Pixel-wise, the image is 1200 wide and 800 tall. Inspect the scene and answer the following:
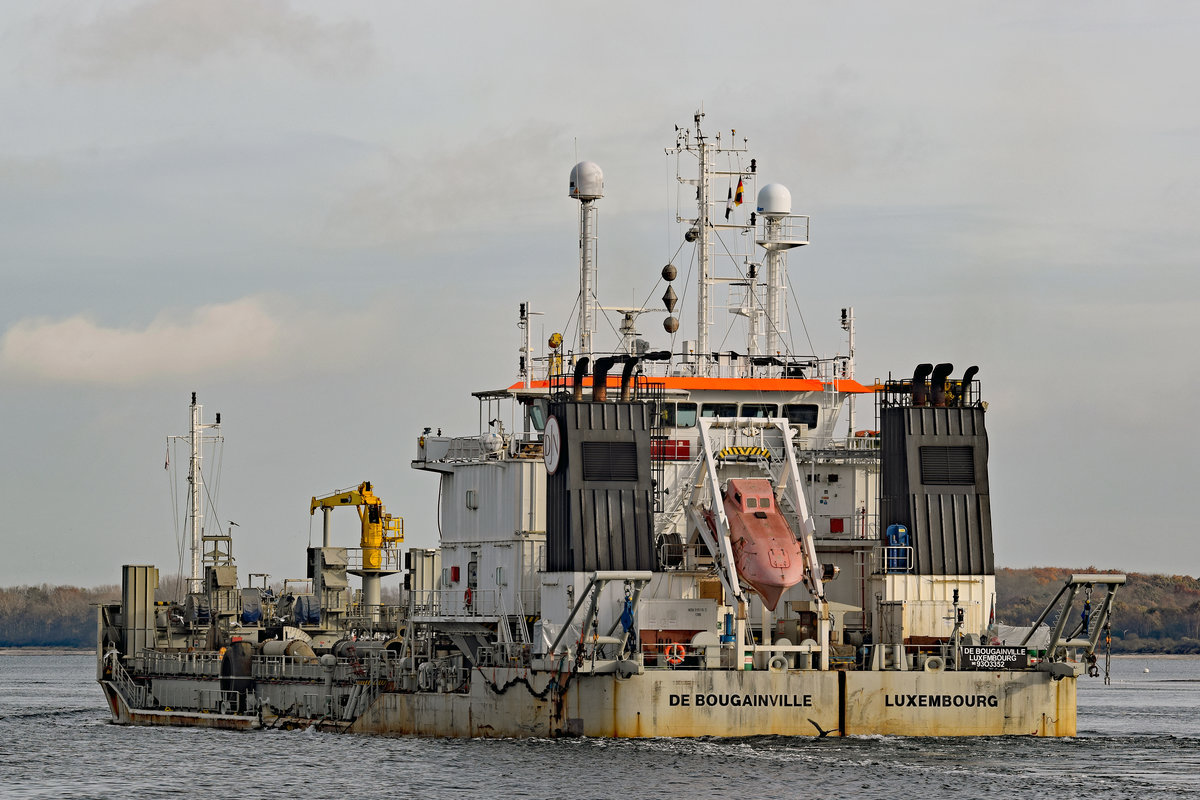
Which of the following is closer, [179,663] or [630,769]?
[630,769]

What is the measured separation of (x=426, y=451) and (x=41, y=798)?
1319 cm

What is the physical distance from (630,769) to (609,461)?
7022mm

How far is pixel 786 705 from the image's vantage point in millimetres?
35250

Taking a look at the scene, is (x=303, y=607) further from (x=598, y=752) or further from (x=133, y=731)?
(x=598, y=752)

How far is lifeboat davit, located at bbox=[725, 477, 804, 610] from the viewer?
120 ft

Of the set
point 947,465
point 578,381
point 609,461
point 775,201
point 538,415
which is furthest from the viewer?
point 775,201

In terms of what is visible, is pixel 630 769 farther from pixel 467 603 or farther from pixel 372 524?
pixel 372 524

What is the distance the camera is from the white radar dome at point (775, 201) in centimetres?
4672

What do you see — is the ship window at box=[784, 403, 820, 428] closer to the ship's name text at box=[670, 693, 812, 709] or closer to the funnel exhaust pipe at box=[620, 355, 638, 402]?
the funnel exhaust pipe at box=[620, 355, 638, 402]

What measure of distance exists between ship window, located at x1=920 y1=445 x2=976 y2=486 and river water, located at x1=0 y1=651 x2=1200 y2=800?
593cm

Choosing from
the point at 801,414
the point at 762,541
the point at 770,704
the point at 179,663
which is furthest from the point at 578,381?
the point at 179,663

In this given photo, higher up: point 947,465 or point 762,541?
point 947,465

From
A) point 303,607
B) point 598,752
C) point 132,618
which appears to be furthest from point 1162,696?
point 598,752

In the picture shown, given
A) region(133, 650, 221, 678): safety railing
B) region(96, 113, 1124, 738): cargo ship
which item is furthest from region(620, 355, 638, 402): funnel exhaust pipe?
region(133, 650, 221, 678): safety railing
